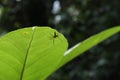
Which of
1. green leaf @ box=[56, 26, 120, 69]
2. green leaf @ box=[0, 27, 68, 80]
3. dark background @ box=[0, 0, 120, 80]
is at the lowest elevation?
dark background @ box=[0, 0, 120, 80]

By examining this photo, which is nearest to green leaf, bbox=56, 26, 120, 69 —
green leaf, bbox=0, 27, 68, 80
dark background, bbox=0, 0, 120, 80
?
green leaf, bbox=0, 27, 68, 80

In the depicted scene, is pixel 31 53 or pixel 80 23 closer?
pixel 31 53

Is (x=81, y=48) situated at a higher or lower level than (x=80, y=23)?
higher

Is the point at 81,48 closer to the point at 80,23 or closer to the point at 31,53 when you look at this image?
the point at 31,53

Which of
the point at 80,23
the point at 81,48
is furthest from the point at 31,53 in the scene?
the point at 80,23

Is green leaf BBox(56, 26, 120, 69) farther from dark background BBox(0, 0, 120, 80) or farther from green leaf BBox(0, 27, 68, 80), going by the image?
dark background BBox(0, 0, 120, 80)

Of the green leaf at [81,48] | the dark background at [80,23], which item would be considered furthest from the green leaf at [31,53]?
the dark background at [80,23]

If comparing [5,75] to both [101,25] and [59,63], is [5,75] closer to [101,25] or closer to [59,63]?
[59,63]

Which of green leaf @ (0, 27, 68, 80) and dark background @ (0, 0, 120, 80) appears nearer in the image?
green leaf @ (0, 27, 68, 80)
